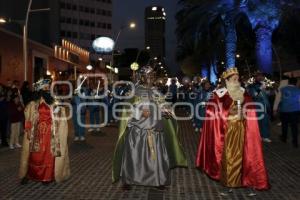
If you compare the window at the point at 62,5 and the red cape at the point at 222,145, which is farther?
the window at the point at 62,5

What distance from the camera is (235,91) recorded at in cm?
833

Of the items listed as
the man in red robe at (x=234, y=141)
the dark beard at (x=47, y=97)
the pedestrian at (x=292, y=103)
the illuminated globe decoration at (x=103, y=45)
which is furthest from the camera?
the illuminated globe decoration at (x=103, y=45)

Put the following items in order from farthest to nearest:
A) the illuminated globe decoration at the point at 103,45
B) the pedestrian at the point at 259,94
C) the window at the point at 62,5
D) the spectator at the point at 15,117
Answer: the window at the point at 62,5
the illuminated globe decoration at the point at 103,45
the pedestrian at the point at 259,94
the spectator at the point at 15,117

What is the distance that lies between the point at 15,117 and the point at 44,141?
5.25 metres

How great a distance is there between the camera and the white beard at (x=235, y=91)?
8.29m

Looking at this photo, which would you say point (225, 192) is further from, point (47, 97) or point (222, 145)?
point (47, 97)

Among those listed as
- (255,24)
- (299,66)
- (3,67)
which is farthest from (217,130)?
(299,66)

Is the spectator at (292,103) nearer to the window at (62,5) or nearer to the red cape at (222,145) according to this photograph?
the red cape at (222,145)

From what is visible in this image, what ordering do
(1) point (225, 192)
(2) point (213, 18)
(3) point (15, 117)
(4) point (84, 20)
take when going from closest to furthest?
(1) point (225, 192), (3) point (15, 117), (2) point (213, 18), (4) point (84, 20)

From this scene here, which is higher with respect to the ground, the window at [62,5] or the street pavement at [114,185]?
the window at [62,5]

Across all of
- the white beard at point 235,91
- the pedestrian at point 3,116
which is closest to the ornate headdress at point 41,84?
the white beard at point 235,91

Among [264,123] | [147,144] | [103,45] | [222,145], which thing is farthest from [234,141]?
[103,45]

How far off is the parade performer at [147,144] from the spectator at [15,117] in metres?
6.32

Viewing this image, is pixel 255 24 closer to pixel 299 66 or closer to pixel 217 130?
pixel 217 130
